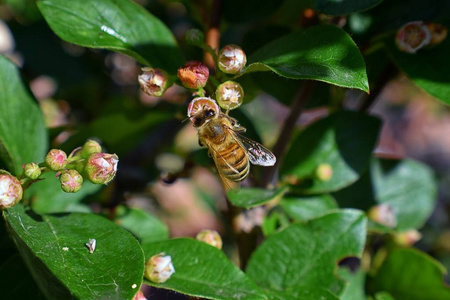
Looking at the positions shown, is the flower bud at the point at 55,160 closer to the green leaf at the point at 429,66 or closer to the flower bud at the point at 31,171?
the flower bud at the point at 31,171

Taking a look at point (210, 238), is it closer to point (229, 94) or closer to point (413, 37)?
point (229, 94)

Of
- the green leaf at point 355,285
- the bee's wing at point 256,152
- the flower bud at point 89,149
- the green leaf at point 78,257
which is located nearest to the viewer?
the green leaf at point 78,257

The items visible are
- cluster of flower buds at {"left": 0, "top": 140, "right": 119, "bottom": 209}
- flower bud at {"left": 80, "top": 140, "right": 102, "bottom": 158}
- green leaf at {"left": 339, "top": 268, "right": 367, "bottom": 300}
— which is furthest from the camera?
green leaf at {"left": 339, "top": 268, "right": 367, "bottom": 300}

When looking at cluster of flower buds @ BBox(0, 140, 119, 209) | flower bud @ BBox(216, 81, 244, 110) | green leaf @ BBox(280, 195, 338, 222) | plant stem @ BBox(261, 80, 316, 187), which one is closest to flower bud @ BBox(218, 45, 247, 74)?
flower bud @ BBox(216, 81, 244, 110)

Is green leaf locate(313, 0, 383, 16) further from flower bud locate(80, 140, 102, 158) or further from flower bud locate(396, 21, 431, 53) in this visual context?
flower bud locate(80, 140, 102, 158)

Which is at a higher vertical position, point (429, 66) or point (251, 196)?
point (429, 66)

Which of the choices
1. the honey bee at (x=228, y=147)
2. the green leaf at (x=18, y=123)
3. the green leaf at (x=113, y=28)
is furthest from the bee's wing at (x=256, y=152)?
the green leaf at (x=18, y=123)

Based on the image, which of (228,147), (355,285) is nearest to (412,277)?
(355,285)
